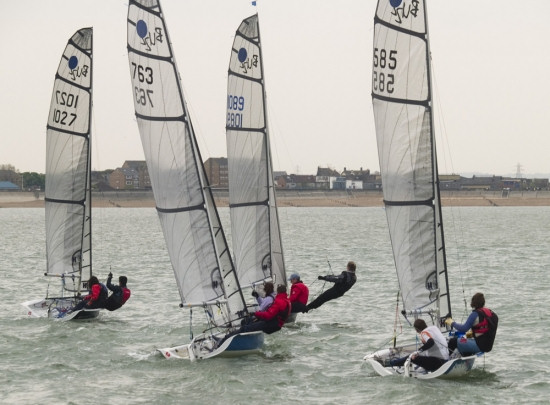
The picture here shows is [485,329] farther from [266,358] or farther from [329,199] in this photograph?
[329,199]

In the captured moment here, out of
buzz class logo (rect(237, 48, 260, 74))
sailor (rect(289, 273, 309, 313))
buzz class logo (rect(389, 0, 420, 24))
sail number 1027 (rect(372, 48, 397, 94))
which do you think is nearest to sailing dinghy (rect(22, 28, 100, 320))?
buzz class logo (rect(237, 48, 260, 74))

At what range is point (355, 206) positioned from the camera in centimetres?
18850

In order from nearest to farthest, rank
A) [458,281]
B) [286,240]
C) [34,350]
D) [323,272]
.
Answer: [34,350], [458,281], [323,272], [286,240]

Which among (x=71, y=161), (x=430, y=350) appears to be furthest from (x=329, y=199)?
(x=430, y=350)

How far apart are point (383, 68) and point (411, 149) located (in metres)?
1.62

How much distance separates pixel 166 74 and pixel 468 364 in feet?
26.2

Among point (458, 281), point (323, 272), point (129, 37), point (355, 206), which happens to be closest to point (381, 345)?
point (129, 37)

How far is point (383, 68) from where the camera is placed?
18812 mm

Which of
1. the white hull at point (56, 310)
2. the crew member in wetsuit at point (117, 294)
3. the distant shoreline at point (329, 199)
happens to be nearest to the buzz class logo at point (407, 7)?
the crew member in wetsuit at point (117, 294)

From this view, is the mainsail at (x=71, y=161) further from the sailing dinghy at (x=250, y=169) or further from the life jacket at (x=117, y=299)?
the sailing dinghy at (x=250, y=169)

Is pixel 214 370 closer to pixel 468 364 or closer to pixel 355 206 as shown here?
pixel 468 364

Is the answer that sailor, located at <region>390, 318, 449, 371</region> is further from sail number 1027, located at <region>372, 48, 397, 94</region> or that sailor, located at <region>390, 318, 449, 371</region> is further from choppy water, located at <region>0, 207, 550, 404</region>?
sail number 1027, located at <region>372, 48, 397, 94</region>

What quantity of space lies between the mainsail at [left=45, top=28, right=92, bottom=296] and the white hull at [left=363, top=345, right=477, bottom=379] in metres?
10.2

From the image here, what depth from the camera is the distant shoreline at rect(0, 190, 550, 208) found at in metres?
178
